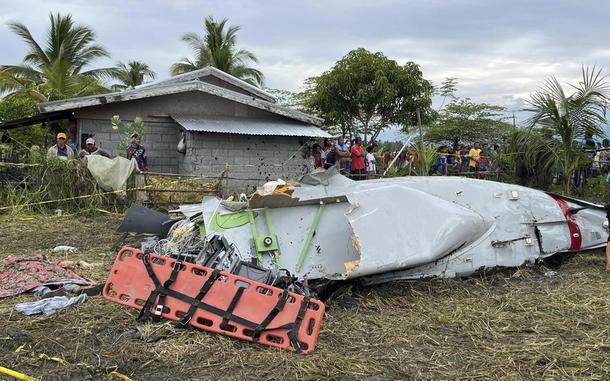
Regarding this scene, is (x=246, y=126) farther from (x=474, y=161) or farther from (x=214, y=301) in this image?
(x=214, y=301)

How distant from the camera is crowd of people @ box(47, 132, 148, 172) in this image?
11.8 metres

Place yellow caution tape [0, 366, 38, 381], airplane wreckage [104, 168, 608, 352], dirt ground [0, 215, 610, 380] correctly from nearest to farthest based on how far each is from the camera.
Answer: yellow caution tape [0, 366, 38, 381] → dirt ground [0, 215, 610, 380] → airplane wreckage [104, 168, 608, 352]

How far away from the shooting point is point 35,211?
11.1 m

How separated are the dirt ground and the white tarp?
6.20 meters

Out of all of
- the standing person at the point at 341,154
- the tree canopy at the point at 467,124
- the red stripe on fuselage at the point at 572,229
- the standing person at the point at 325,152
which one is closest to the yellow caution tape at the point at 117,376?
the red stripe on fuselage at the point at 572,229

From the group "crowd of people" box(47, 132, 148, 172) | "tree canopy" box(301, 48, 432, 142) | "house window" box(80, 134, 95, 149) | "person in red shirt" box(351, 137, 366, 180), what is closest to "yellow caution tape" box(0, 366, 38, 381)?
"crowd of people" box(47, 132, 148, 172)

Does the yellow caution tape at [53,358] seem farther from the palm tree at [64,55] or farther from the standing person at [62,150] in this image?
the palm tree at [64,55]

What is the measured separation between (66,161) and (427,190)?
8125 millimetres

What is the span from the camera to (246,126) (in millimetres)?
15086

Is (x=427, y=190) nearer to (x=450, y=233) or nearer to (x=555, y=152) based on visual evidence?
(x=450, y=233)

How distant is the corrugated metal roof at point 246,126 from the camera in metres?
14.2

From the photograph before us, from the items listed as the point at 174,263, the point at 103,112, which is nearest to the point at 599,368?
the point at 174,263

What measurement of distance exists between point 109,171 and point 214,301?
7756 millimetres

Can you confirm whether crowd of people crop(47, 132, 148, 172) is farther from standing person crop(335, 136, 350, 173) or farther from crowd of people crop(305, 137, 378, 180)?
standing person crop(335, 136, 350, 173)
